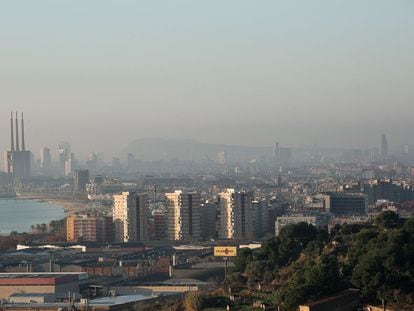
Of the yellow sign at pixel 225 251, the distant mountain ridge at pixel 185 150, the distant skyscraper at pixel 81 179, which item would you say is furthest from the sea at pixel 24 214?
the distant mountain ridge at pixel 185 150

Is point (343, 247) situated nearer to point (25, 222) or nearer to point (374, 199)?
point (374, 199)

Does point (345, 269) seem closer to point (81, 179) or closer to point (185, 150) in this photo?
point (81, 179)

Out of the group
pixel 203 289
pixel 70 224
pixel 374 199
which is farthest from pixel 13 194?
pixel 203 289

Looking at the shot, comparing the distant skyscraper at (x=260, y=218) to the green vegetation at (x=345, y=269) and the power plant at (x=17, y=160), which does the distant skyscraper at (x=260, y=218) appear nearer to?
the green vegetation at (x=345, y=269)

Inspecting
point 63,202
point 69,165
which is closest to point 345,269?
point 63,202

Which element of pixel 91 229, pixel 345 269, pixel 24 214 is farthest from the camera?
pixel 24 214

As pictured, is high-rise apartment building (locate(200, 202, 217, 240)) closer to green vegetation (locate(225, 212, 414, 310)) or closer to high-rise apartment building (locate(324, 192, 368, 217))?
high-rise apartment building (locate(324, 192, 368, 217))

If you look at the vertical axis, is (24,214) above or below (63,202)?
below
